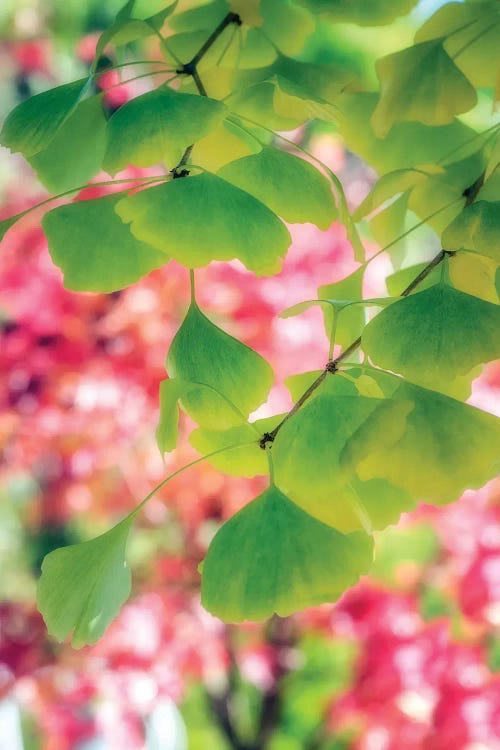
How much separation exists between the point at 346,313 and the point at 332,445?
102mm

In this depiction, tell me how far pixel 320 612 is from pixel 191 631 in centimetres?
27

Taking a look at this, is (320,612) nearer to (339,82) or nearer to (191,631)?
(191,631)

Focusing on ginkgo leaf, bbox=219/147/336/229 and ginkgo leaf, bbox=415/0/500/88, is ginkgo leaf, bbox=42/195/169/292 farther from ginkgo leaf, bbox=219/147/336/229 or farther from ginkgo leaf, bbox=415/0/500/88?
ginkgo leaf, bbox=415/0/500/88

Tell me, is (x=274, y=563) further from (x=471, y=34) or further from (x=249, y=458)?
(x=471, y=34)

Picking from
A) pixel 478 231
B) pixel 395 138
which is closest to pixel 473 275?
pixel 478 231

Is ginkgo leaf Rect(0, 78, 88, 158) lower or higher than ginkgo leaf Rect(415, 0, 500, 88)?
higher

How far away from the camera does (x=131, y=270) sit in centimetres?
35

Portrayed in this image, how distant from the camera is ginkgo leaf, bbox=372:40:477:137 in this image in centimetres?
34

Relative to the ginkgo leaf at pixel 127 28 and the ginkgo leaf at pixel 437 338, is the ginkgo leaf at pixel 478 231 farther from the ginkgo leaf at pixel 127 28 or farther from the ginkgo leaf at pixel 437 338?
the ginkgo leaf at pixel 127 28

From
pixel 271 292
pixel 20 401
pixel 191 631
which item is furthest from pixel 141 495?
pixel 271 292

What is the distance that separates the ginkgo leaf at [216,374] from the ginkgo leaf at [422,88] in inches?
4.5

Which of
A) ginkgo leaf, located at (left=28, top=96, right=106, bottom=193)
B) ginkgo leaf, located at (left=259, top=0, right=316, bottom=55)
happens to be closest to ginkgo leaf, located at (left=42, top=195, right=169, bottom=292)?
ginkgo leaf, located at (left=28, top=96, right=106, bottom=193)

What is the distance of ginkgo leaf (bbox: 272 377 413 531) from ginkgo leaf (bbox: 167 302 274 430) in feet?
0.13

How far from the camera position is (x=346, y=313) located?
36 centimetres
